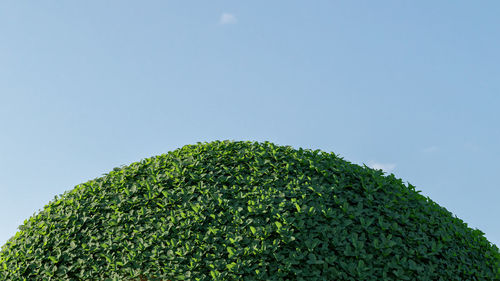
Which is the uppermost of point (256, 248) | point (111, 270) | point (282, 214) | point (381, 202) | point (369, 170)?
point (369, 170)

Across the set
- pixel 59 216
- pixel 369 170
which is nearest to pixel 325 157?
pixel 369 170

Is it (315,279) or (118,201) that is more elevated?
(118,201)

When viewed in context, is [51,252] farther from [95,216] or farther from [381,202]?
[381,202]

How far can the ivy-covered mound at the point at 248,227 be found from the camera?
4.83 metres

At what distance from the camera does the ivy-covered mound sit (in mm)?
4828

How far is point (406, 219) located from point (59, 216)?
417 cm

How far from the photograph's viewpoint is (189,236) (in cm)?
506

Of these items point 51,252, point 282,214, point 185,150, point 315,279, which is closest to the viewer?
point 315,279

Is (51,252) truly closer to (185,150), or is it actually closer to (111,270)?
(111,270)

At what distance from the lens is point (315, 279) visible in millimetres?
4660

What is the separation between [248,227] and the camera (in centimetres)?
498

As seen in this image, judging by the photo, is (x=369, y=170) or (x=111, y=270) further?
(x=369, y=170)

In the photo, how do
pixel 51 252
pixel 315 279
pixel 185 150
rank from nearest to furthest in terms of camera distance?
1. pixel 315 279
2. pixel 51 252
3. pixel 185 150

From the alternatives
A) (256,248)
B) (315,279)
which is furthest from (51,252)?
(315,279)
